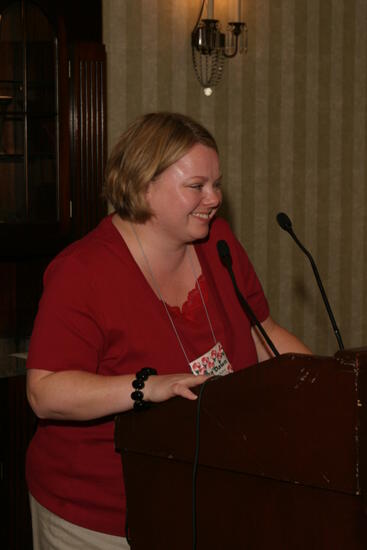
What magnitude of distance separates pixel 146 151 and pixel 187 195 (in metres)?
0.13

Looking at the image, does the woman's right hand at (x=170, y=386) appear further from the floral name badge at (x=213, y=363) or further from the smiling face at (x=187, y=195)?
the smiling face at (x=187, y=195)

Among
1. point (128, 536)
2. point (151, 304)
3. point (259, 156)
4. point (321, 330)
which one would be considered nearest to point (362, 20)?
point (259, 156)

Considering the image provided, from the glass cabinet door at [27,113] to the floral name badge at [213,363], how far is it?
1.18 metres

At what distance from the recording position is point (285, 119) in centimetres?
380

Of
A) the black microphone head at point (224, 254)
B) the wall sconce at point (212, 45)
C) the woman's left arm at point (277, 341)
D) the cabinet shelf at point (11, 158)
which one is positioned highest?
the wall sconce at point (212, 45)

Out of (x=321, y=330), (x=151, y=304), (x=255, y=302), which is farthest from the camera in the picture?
(x=321, y=330)

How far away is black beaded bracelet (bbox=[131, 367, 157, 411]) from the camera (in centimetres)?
149

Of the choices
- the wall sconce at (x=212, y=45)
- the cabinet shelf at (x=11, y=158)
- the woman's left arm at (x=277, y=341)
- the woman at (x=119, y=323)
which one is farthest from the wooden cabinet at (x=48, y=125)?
the woman's left arm at (x=277, y=341)

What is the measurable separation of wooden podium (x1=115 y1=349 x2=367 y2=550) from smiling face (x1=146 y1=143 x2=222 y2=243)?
0.53 m

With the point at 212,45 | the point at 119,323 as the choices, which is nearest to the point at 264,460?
the point at 119,323

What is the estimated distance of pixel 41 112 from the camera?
2.84m

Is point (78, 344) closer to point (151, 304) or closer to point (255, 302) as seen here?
point (151, 304)

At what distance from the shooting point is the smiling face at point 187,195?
6.05 feet

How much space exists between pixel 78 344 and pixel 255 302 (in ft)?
1.86
